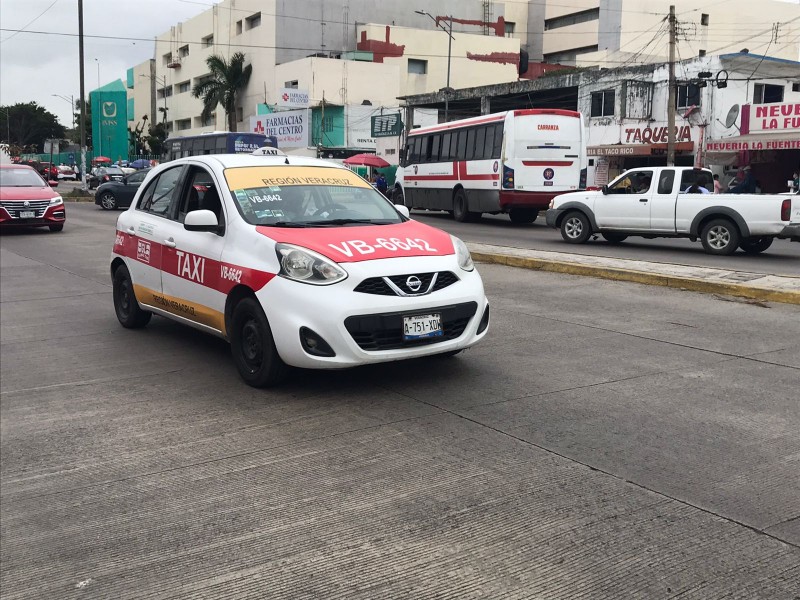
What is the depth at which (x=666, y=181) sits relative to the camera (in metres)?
16.5

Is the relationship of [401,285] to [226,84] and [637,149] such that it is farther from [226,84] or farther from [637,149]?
[226,84]

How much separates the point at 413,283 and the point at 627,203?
12.4m

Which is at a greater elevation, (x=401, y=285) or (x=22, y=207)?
(x=22, y=207)

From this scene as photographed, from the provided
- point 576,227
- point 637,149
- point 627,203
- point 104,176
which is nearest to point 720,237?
point 627,203

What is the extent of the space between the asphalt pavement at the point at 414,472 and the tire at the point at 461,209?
1808 centimetres

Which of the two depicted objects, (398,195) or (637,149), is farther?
(637,149)

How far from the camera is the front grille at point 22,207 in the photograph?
65.3 feet

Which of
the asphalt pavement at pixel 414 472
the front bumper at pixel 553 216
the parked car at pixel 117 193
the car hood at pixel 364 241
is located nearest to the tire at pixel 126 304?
the asphalt pavement at pixel 414 472

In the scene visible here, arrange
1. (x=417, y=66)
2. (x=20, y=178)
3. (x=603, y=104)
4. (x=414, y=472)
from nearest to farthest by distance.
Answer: (x=414, y=472)
(x=20, y=178)
(x=603, y=104)
(x=417, y=66)

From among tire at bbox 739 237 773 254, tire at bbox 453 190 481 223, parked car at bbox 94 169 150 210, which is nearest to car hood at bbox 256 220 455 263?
tire at bbox 739 237 773 254

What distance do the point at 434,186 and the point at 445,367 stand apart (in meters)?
21.3

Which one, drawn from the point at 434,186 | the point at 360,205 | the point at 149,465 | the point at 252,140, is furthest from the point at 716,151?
the point at 149,465

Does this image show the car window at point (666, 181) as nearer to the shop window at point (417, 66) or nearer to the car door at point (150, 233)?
the car door at point (150, 233)

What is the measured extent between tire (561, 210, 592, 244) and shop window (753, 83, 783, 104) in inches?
880
